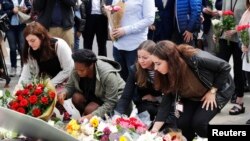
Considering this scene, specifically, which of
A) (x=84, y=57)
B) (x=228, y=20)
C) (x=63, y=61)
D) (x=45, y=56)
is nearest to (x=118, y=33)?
(x=63, y=61)

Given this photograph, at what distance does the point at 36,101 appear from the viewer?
4.71 metres

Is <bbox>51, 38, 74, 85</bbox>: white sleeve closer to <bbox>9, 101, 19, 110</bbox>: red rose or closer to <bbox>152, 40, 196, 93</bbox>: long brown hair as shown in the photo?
<bbox>9, 101, 19, 110</bbox>: red rose

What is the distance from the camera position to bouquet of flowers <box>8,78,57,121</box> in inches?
183

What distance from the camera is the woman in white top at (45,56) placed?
5.41m

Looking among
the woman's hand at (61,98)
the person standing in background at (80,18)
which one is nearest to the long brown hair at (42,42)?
the woman's hand at (61,98)

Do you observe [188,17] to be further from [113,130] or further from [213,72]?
[113,130]

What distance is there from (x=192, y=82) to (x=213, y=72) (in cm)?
19

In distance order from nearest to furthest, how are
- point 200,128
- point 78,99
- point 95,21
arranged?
1. point 200,128
2. point 78,99
3. point 95,21

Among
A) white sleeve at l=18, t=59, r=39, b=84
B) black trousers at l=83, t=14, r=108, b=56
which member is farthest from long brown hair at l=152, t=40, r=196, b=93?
black trousers at l=83, t=14, r=108, b=56

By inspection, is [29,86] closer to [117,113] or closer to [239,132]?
[117,113]

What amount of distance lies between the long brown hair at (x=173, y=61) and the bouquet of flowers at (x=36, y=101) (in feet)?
3.11

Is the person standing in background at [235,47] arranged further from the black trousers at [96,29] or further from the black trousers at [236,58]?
the black trousers at [96,29]

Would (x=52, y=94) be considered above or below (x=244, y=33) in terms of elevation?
below

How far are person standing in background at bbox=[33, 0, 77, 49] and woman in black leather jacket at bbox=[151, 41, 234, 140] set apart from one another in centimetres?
→ 212
